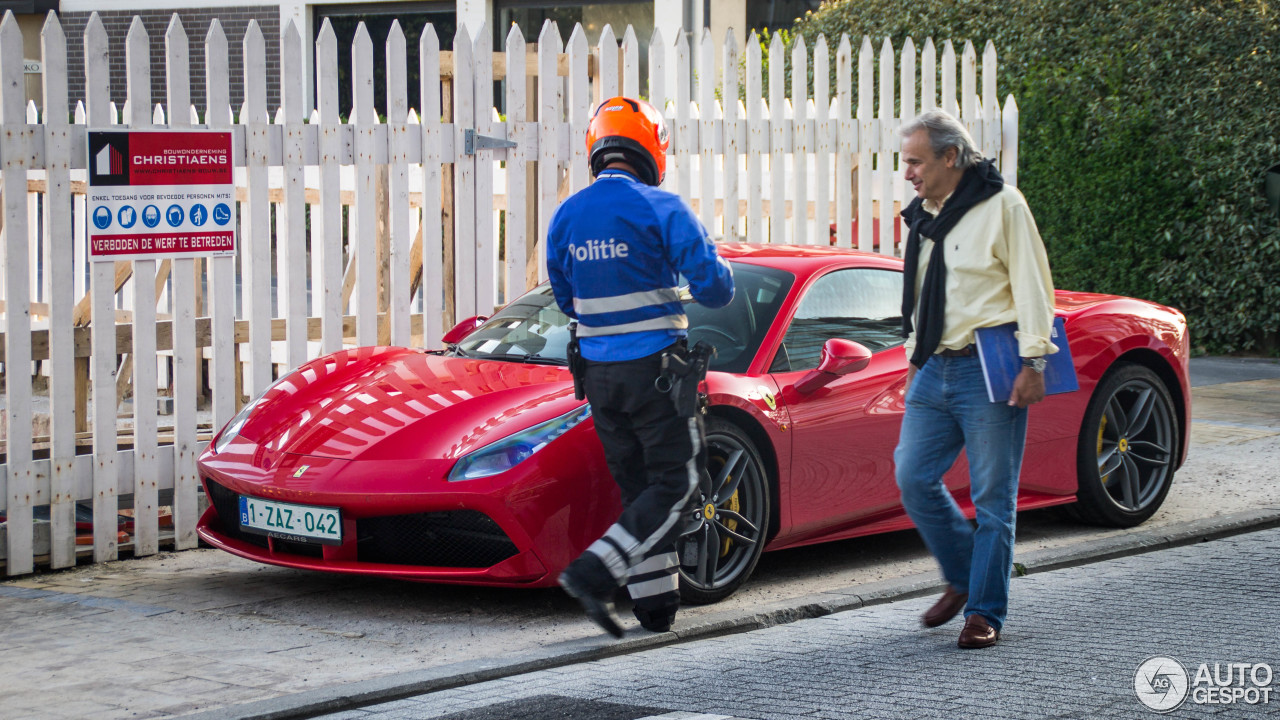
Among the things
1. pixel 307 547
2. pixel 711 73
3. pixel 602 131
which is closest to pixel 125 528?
pixel 307 547

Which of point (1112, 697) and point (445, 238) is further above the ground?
point (445, 238)

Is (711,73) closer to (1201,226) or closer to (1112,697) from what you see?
(1112,697)

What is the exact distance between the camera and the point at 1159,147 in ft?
42.7

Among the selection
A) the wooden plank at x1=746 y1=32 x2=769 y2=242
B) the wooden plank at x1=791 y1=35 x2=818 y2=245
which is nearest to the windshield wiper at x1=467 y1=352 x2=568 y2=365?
the wooden plank at x1=746 y1=32 x2=769 y2=242

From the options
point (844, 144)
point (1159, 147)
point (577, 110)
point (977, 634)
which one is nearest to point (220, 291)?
point (577, 110)

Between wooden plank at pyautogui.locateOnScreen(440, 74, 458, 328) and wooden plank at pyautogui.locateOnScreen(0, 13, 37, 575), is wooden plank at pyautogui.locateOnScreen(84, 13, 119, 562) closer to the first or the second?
wooden plank at pyautogui.locateOnScreen(0, 13, 37, 575)

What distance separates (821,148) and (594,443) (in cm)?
404

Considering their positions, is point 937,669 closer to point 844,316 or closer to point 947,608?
point 947,608

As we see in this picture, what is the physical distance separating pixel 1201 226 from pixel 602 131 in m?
9.50

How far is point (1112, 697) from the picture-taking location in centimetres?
411

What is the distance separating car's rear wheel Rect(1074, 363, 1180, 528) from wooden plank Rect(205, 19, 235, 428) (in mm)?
3720

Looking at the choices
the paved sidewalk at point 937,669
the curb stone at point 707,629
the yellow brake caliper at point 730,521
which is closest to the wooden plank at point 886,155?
the curb stone at point 707,629

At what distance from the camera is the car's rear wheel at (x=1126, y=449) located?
21.2 feet

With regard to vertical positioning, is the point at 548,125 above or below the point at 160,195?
above
